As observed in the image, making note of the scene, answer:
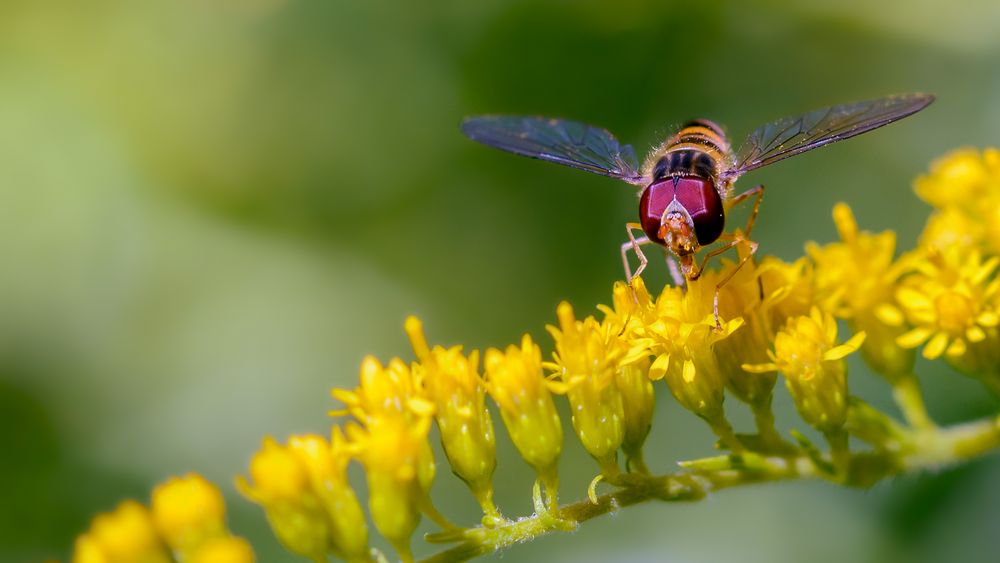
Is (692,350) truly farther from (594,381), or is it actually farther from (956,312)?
(956,312)

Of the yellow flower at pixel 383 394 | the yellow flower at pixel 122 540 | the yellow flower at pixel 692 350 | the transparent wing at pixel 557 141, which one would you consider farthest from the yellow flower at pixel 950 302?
the yellow flower at pixel 122 540

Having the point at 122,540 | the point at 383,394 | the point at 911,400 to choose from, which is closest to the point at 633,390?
the point at 383,394

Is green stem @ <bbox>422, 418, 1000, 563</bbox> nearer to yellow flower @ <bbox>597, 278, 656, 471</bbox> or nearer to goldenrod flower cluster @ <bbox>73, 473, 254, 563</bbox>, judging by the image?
yellow flower @ <bbox>597, 278, 656, 471</bbox>

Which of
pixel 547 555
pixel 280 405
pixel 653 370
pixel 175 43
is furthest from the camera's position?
pixel 175 43

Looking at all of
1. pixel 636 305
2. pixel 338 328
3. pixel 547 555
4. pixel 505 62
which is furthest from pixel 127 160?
pixel 636 305

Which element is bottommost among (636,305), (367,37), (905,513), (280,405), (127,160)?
(905,513)

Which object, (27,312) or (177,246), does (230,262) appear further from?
(27,312)

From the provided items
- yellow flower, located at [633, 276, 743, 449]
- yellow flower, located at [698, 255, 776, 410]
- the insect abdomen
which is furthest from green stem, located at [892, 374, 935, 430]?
the insect abdomen
